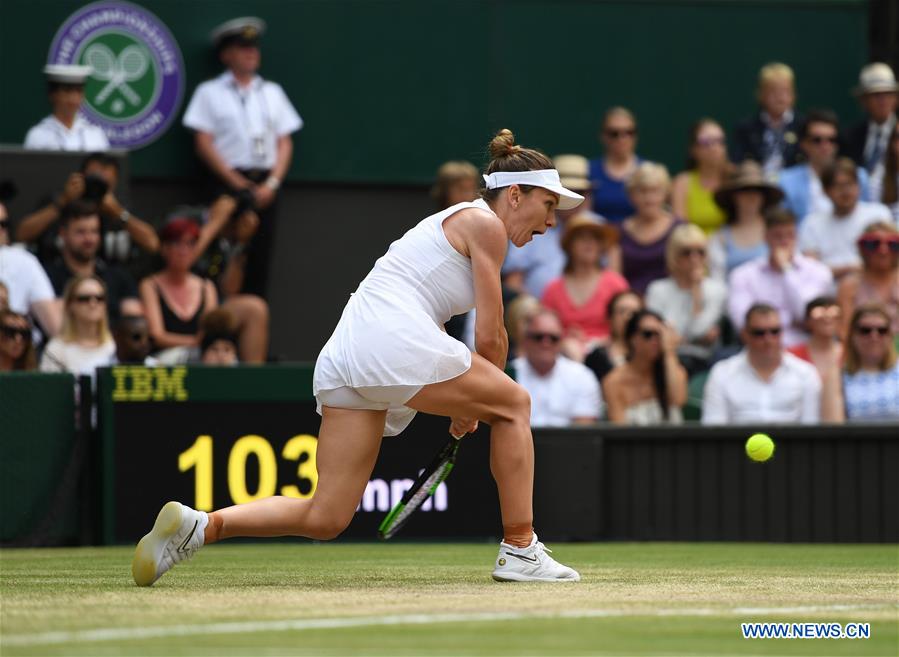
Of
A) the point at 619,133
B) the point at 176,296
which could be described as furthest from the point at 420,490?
the point at 619,133

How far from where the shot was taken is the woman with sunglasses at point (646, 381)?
1133 centimetres

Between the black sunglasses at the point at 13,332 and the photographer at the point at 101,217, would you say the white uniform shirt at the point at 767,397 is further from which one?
the black sunglasses at the point at 13,332

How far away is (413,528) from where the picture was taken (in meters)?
10.6

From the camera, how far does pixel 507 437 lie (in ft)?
21.5

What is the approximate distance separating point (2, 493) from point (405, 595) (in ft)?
15.5

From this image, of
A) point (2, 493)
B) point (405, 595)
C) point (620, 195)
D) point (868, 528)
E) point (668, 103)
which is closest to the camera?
point (405, 595)

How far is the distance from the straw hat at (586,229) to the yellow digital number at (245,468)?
3.22 m

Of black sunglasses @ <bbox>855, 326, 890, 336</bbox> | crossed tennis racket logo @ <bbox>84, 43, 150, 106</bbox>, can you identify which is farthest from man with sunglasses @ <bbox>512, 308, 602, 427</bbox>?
crossed tennis racket logo @ <bbox>84, 43, 150, 106</bbox>

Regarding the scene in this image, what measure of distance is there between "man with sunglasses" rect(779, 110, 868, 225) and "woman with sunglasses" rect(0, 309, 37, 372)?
625 centimetres

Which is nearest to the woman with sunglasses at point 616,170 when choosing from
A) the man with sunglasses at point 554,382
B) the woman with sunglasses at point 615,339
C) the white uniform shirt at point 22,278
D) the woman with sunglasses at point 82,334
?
the woman with sunglasses at point 615,339

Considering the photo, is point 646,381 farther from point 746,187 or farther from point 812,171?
point 812,171

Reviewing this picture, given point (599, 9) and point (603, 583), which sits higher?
point (599, 9)

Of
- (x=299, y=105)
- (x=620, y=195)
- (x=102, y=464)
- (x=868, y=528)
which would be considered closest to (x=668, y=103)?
(x=620, y=195)

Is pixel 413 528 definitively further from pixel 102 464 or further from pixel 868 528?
pixel 868 528
